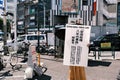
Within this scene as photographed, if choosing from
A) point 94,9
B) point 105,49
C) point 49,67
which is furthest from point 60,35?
point 94,9

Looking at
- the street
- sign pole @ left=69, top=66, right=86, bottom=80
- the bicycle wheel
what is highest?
sign pole @ left=69, top=66, right=86, bottom=80

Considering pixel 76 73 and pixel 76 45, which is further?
pixel 76 73

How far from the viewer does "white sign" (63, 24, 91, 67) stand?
7875mm

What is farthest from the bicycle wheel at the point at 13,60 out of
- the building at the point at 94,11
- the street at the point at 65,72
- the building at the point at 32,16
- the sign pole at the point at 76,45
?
the building at the point at 32,16

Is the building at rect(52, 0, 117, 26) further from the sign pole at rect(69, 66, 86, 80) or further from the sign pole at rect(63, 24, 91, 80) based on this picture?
the sign pole at rect(63, 24, 91, 80)

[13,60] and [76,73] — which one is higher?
[76,73]

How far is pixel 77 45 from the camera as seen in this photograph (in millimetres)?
7887

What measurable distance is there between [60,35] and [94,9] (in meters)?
48.5

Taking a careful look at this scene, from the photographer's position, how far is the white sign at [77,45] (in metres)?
7.88

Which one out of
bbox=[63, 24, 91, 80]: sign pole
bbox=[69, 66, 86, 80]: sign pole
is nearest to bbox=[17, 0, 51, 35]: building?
bbox=[69, 66, 86, 80]: sign pole

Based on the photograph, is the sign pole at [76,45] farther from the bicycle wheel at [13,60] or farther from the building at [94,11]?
the building at [94,11]

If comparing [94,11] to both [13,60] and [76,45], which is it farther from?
[76,45]

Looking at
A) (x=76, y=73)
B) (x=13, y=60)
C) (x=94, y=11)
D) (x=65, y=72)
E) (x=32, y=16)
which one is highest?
(x=32, y=16)

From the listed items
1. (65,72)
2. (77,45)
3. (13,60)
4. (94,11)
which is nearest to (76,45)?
(77,45)
